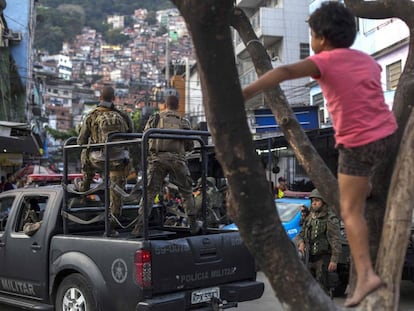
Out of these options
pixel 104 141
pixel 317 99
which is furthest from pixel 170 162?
pixel 317 99

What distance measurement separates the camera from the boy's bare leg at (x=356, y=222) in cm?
231

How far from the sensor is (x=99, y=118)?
6.18 meters

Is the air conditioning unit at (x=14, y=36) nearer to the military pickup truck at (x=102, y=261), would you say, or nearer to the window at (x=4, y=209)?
the window at (x=4, y=209)

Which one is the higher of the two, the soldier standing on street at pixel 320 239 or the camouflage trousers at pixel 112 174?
the camouflage trousers at pixel 112 174

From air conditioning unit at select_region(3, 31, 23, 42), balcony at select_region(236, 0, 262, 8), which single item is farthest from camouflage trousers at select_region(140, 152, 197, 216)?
air conditioning unit at select_region(3, 31, 23, 42)

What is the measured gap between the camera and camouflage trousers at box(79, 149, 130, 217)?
596 cm

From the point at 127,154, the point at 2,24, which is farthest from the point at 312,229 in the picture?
the point at 2,24

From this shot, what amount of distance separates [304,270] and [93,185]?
4543 mm

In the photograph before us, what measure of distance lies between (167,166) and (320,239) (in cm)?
207

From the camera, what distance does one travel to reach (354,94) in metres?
2.34

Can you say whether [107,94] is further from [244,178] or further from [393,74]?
[393,74]

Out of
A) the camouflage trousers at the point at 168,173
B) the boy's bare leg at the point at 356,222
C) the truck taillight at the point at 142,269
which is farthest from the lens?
the camouflage trousers at the point at 168,173

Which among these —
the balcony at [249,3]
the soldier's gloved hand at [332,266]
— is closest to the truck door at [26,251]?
the soldier's gloved hand at [332,266]

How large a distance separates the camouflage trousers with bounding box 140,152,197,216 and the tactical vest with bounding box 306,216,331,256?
1.48 m
